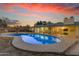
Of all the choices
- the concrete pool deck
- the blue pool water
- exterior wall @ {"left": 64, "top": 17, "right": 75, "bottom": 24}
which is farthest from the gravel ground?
exterior wall @ {"left": 64, "top": 17, "right": 75, "bottom": 24}

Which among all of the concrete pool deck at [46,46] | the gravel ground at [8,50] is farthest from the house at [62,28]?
the gravel ground at [8,50]

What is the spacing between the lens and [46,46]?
246 centimetres

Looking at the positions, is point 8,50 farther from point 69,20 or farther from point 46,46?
point 69,20

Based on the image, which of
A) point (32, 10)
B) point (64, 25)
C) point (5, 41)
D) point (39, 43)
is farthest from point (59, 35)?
point (5, 41)

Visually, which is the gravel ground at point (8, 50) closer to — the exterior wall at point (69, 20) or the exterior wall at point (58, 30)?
the exterior wall at point (58, 30)

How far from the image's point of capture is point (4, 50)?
8.09ft

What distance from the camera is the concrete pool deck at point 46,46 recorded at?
2.45m

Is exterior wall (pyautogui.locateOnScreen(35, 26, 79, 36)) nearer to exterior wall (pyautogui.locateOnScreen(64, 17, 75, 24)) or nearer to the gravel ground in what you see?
exterior wall (pyautogui.locateOnScreen(64, 17, 75, 24))

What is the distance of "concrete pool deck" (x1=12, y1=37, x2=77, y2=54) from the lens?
8.04ft

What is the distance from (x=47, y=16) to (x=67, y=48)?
60cm

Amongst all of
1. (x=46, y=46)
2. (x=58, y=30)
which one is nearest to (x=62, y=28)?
(x=58, y=30)

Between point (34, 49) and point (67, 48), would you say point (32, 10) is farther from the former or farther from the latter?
point (67, 48)

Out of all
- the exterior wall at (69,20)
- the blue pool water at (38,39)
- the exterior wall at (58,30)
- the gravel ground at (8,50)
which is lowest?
the gravel ground at (8,50)

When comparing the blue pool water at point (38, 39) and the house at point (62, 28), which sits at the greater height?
the house at point (62, 28)
